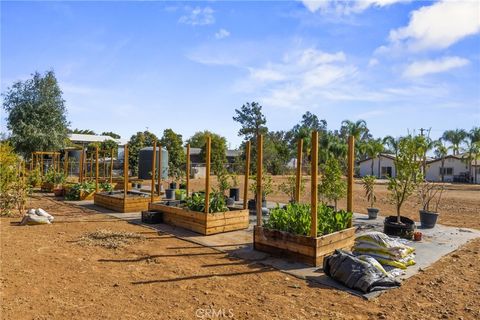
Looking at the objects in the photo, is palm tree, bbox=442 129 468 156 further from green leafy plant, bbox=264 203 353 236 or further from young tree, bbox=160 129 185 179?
green leafy plant, bbox=264 203 353 236

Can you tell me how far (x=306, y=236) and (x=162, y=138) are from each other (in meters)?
34.0

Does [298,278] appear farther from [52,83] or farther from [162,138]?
[162,138]

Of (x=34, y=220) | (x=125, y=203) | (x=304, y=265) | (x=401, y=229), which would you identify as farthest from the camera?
(x=125, y=203)

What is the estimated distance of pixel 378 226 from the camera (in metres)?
9.03


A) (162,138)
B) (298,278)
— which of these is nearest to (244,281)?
(298,278)

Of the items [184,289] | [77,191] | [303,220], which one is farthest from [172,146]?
[184,289]

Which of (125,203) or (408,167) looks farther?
(125,203)

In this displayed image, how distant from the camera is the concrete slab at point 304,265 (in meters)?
5.15

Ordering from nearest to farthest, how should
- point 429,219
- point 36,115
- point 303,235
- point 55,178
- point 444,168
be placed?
point 303,235, point 429,219, point 55,178, point 36,115, point 444,168

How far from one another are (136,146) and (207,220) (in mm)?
26373

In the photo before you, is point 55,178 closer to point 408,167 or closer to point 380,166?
point 408,167

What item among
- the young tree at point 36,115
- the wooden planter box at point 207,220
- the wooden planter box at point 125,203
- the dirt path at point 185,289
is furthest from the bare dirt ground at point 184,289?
the young tree at point 36,115

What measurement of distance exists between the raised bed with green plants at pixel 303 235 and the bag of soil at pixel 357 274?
566 mm

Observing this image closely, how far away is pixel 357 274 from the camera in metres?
4.63
